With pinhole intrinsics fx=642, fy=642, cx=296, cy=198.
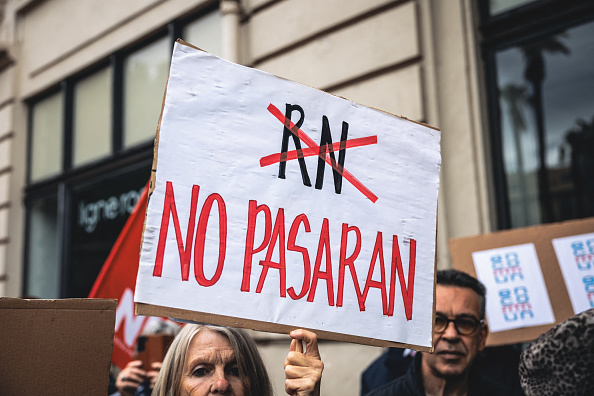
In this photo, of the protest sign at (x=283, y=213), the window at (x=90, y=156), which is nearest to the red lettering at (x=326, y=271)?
the protest sign at (x=283, y=213)

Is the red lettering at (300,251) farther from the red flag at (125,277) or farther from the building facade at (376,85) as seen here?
the building facade at (376,85)

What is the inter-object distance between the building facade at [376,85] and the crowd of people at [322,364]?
1.20 meters

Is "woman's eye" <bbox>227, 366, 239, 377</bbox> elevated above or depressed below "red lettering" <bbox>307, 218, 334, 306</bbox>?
below

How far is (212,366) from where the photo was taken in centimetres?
226

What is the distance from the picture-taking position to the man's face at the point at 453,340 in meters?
2.54

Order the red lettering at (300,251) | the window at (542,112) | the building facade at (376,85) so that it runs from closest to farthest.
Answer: the red lettering at (300,251) < the window at (542,112) < the building facade at (376,85)

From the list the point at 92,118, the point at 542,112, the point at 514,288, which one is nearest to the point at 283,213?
the point at 514,288

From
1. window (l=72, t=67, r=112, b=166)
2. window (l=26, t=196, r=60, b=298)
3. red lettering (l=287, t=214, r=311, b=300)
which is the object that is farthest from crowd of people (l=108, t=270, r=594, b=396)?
window (l=26, t=196, r=60, b=298)

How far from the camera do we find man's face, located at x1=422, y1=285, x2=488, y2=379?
2.54m

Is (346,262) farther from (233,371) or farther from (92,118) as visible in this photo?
(92,118)

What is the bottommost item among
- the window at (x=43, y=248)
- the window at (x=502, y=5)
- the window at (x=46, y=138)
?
the window at (x=43, y=248)

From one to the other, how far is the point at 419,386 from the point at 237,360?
80 centimetres

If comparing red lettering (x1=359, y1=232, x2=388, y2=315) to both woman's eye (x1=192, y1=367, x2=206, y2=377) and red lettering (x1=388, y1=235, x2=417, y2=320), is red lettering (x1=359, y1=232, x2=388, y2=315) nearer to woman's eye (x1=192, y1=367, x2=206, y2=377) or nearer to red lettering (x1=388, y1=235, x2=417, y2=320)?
red lettering (x1=388, y1=235, x2=417, y2=320)

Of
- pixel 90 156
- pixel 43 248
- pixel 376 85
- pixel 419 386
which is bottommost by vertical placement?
pixel 419 386
